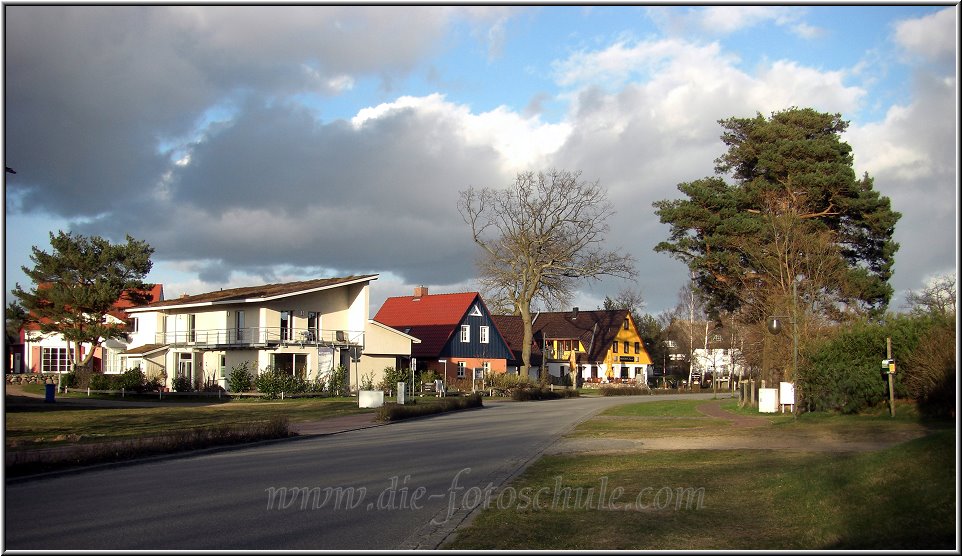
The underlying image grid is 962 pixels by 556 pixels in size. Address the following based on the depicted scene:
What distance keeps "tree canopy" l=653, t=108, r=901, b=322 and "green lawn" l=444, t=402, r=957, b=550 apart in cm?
2088

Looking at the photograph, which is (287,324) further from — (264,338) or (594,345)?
(594,345)

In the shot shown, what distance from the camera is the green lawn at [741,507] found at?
7754mm

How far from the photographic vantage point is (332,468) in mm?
14789

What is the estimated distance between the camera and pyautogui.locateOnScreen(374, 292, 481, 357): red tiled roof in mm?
61778

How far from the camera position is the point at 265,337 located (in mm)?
46938

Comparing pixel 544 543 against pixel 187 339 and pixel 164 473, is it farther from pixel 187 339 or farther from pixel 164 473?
pixel 187 339

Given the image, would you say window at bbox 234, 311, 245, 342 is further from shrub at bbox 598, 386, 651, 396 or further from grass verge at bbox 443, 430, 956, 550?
grass verge at bbox 443, 430, 956, 550

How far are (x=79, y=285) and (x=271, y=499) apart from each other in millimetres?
48268

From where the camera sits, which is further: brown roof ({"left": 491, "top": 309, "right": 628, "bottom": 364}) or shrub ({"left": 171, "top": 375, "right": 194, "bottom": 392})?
brown roof ({"left": 491, "top": 309, "right": 628, "bottom": 364})

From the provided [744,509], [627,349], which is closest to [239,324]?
[744,509]

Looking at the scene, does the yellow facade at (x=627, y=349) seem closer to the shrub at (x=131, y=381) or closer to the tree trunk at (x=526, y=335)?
the tree trunk at (x=526, y=335)

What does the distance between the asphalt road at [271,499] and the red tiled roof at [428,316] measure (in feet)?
138

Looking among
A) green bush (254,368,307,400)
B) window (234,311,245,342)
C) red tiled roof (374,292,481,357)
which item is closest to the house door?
window (234,311,245,342)

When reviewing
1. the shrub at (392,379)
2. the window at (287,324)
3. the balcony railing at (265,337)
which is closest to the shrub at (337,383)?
the shrub at (392,379)
